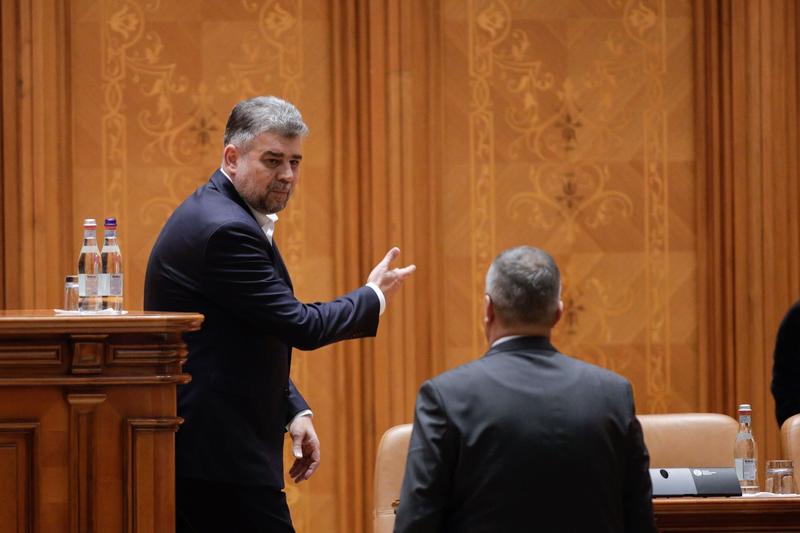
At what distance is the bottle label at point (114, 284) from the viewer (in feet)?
10.5

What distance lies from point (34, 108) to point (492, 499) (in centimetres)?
348

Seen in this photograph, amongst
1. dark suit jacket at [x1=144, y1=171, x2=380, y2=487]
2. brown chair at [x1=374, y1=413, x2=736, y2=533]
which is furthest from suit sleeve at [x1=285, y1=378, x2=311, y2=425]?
brown chair at [x1=374, y1=413, x2=736, y2=533]

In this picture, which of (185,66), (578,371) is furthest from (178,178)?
(578,371)

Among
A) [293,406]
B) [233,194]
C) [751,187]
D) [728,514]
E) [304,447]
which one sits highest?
[751,187]

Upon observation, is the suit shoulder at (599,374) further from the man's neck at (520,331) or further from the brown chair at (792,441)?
the brown chair at (792,441)

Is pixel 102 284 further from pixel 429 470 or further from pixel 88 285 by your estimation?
pixel 429 470

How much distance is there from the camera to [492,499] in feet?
7.39

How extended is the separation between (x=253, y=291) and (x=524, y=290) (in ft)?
3.13

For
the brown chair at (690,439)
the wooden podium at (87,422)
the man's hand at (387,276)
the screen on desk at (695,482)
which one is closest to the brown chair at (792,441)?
the brown chair at (690,439)

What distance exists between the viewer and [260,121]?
333 cm

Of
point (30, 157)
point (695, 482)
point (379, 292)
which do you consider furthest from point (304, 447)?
point (30, 157)

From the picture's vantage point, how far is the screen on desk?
10.4 feet

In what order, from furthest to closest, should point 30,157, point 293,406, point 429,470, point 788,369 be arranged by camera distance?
point 30,157 < point 788,369 < point 293,406 < point 429,470

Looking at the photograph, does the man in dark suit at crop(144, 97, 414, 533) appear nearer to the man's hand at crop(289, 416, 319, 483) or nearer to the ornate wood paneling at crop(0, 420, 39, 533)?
the man's hand at crop(289, 416, 319, 483)
